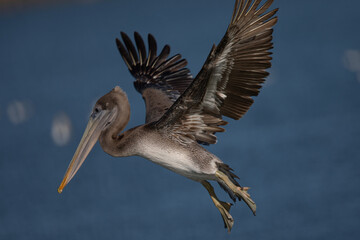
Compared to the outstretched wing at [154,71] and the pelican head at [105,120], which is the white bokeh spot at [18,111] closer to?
the outstretched wing at [154,71]

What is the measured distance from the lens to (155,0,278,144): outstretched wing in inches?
194

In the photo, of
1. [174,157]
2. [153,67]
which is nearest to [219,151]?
[153,67]

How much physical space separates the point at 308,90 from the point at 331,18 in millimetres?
7518

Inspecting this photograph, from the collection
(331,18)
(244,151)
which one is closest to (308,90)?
(244,151)

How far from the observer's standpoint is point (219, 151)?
11.0m

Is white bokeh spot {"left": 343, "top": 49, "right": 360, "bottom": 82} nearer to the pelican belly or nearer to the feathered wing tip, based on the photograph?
the feathered wing tip

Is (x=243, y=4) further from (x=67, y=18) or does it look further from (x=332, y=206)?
(x=67, y=18)

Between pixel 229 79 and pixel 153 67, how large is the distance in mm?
2017

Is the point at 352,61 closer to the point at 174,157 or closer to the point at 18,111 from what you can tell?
the point at 18,111

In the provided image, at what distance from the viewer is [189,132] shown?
18.0 feet

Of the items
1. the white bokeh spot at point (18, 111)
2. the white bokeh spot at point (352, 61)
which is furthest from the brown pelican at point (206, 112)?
the white bokeh spot at point (18, 111)

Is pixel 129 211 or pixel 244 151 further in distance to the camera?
pixel 244 151

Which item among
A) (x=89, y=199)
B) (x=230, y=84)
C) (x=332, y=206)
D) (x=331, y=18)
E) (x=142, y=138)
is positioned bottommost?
(x=89, y=199)

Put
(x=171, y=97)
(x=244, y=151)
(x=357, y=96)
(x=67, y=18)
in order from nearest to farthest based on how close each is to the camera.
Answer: (x=171, y=97), (x=244, y=151), (x=357, y=96), (x=67, y=18)
